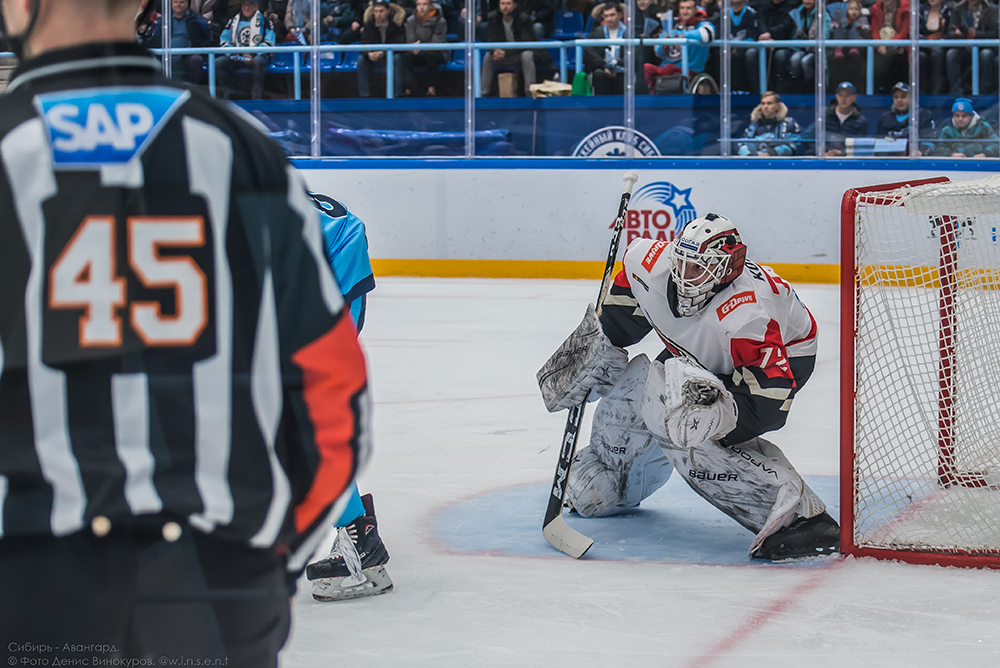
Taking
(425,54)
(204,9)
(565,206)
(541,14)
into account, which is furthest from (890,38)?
(204,9)

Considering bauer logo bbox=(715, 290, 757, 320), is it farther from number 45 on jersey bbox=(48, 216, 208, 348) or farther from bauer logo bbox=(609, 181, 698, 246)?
bauer logo bbox=(609, 181, 698, 246)

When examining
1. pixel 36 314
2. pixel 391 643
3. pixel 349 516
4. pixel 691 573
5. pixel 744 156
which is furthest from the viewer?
pixel 744 156

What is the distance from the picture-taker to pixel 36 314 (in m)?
0.90

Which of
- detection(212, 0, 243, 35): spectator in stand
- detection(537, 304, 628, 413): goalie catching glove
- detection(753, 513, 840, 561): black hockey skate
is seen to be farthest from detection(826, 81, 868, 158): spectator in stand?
detection(753, 513, 840, 561): black hockey skate

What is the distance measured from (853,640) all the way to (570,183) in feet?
23.0

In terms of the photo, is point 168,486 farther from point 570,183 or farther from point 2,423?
point 570,183

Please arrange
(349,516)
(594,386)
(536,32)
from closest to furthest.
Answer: (349,516) → (594,386) → (536,32)

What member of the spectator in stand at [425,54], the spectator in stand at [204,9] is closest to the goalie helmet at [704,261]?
the spectator in stand at [425,54]

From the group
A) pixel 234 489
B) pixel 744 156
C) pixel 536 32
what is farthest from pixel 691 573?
pixel 536 32

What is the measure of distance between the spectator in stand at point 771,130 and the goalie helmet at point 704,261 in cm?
612

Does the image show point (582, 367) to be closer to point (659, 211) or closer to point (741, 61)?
point (659, 211)

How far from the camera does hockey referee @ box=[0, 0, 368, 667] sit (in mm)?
894

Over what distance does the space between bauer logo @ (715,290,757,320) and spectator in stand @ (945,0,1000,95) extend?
6.55 meters

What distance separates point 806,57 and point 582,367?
6503 millimetres
